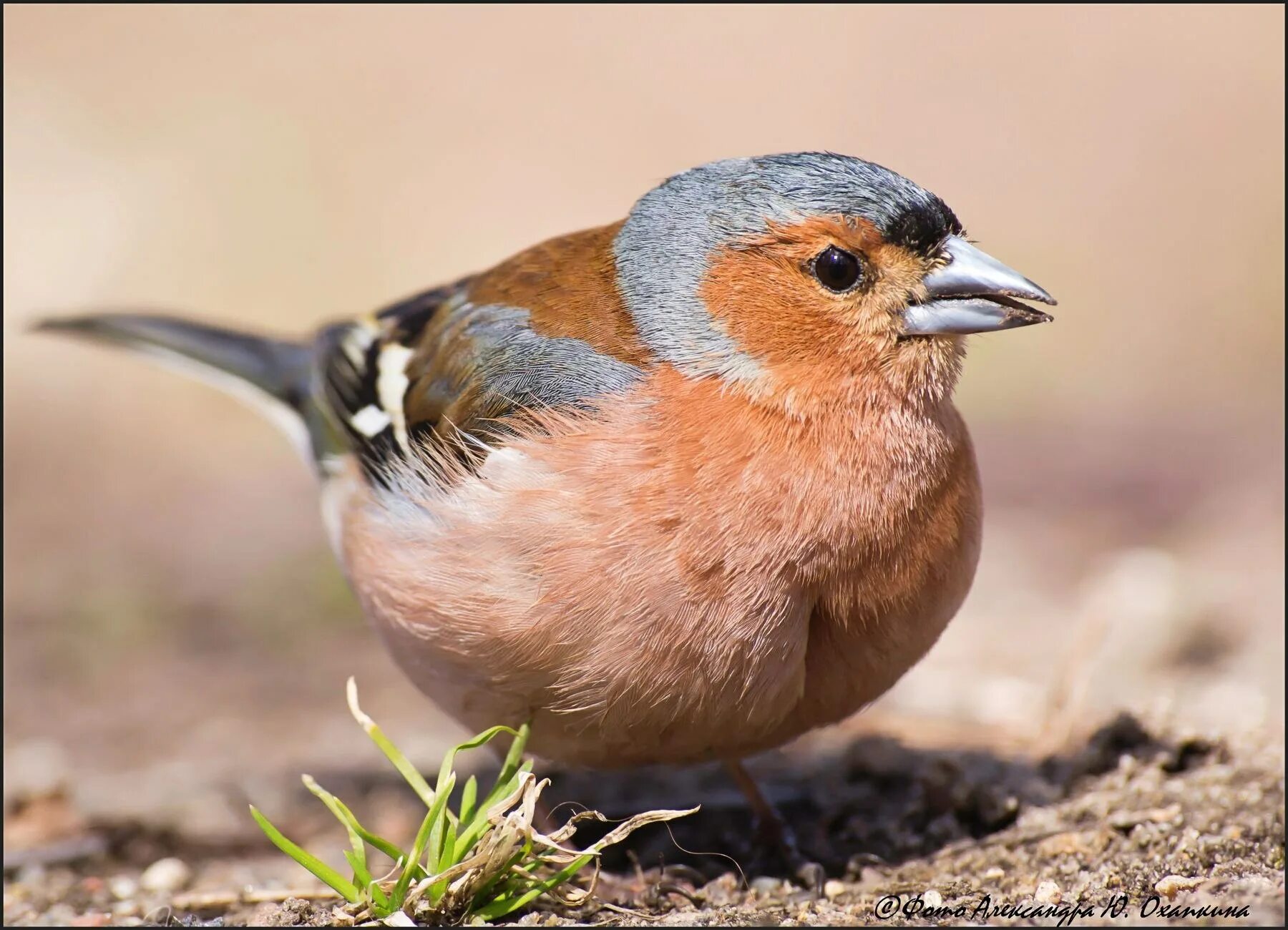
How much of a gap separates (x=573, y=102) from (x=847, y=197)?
25.6 ft

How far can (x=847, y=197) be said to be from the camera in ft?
12.2

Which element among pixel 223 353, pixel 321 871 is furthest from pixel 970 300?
pixel 223 353

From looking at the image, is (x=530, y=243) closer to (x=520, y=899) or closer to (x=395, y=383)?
(x=395, y=383)

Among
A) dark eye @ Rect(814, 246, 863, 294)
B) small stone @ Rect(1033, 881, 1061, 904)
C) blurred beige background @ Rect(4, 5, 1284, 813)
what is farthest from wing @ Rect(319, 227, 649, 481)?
blurred beige background @ Rect(4, 5, 1284, 813)

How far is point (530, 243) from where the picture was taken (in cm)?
945

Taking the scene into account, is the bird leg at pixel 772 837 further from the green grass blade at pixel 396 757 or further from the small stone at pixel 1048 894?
the green grass blade at pixel 396 757

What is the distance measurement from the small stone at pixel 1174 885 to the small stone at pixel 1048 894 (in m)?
0.24

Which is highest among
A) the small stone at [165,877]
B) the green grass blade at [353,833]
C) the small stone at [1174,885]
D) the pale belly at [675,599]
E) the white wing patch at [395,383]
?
the white wing patch at [395,383]

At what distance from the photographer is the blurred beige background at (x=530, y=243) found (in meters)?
6.15

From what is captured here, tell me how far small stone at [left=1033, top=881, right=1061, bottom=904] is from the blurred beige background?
1.44m

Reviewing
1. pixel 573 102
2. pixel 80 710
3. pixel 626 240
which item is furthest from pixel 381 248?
pixel 626 240

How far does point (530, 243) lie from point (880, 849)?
609 centimetres

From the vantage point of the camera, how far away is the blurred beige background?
6.15m

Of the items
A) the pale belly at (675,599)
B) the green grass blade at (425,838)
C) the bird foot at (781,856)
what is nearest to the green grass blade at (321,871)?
the green grass blade at (425,838)
